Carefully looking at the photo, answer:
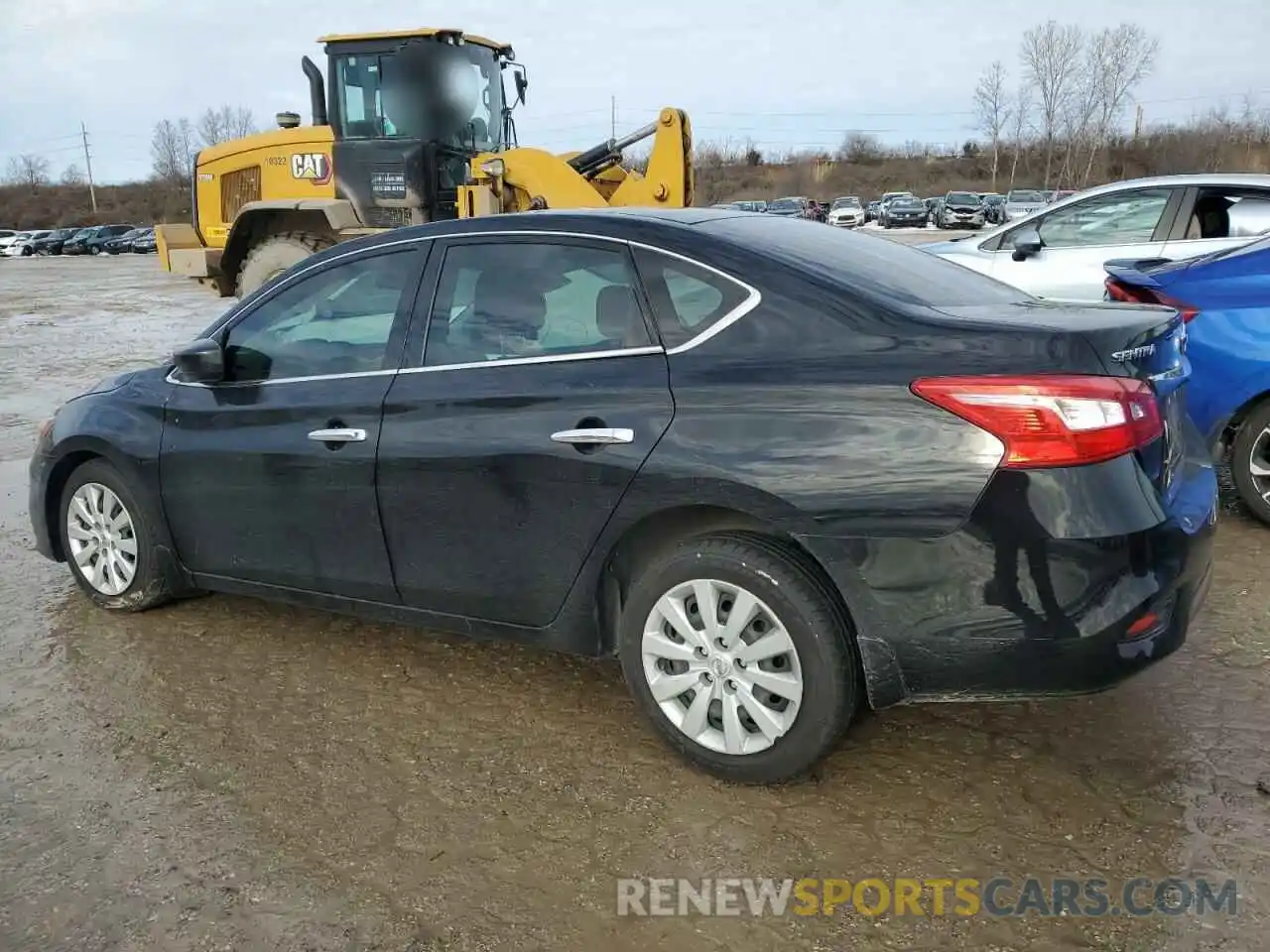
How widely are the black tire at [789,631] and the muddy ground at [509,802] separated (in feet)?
0.37

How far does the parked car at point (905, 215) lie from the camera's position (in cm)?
4853

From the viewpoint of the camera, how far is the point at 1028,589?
2.70m

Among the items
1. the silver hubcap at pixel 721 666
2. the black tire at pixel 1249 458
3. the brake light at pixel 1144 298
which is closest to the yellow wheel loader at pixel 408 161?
the brake light at pixel 1144 298

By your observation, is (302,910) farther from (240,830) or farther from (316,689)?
(316,689)

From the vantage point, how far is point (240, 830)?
2982 mm

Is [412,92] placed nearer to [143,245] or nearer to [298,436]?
[298,436]

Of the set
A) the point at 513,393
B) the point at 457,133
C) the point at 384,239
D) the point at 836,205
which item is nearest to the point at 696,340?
the point at 513,393

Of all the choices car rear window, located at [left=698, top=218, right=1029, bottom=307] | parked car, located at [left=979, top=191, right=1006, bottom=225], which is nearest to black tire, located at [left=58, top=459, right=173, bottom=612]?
car rear window, located at [left=698, top=218, right=1029, bottom=307]

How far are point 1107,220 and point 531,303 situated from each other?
6.11 meters

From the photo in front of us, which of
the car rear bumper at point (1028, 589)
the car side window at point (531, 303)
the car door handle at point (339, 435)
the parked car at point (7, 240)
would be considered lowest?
the car rear bumper at point (1028, 589)

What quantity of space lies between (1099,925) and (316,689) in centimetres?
262

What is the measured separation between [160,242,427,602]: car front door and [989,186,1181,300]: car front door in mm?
5511

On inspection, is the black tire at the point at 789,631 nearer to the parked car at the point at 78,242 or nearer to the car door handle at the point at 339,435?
the car door handle at the point at 339,435

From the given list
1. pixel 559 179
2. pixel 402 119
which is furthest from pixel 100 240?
pixel 559 179
